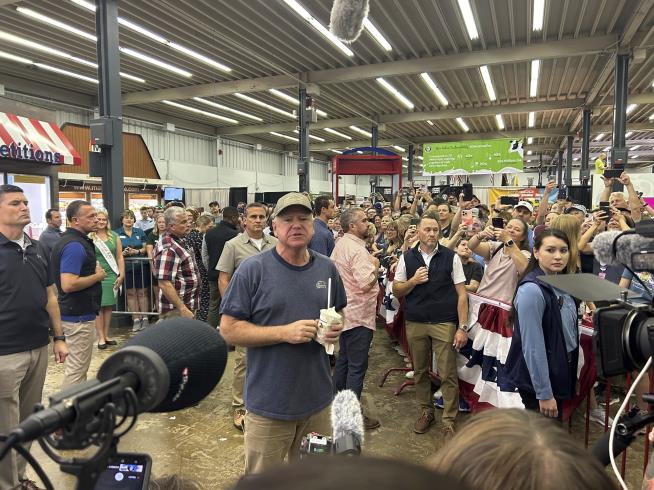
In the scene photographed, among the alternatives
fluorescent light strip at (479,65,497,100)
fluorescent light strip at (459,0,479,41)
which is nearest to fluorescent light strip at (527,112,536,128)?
fluorescent light strip at (479,65,497,100)

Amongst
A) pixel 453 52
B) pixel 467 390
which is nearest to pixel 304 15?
pixel 453 52

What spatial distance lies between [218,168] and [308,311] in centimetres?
2147

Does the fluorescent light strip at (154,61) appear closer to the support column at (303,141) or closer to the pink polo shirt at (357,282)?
the support column at (303,141)

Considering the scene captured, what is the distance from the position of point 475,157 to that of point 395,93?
3.46 metres

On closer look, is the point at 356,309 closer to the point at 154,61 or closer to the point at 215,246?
the point at 215,246

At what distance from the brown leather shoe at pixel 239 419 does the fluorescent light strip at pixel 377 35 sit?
7.58 m

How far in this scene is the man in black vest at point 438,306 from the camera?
3.63 metres

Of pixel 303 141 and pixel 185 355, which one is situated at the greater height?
pixel 303 141

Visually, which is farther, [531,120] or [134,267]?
[531,120]

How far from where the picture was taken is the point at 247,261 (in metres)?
2.26

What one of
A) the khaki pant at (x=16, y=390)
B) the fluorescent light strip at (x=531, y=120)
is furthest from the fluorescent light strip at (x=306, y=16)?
the fluorescent light strip at (x=531, y=120)

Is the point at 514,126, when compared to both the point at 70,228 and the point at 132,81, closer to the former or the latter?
the point at 132,81

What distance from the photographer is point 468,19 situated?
28.7 feet

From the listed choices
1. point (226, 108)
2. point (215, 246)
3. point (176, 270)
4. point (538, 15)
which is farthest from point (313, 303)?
point (226, 108)
